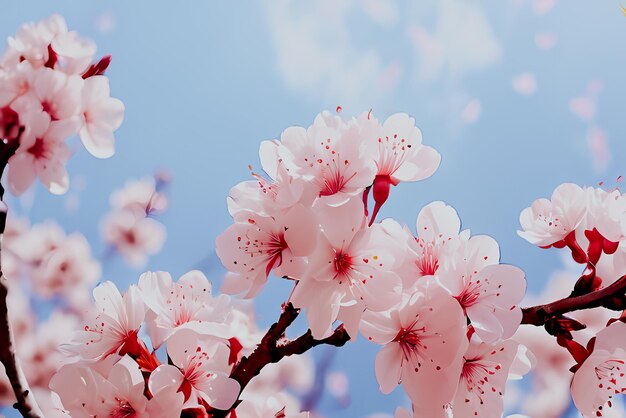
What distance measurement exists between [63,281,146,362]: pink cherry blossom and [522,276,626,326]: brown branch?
50 cm

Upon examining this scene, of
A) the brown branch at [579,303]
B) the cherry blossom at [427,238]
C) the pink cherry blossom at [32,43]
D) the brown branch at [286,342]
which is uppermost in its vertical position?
the pink cherry blossom at [32,43]

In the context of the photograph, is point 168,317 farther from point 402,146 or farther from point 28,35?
point 28,35

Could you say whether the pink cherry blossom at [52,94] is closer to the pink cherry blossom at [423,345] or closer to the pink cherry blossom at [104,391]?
the pink cherry blossom at [104,391]

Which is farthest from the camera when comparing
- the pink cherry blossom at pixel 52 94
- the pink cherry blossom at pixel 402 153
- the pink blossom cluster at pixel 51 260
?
the pink blossom cluster at pixel 51 260

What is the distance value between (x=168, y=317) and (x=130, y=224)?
167cm

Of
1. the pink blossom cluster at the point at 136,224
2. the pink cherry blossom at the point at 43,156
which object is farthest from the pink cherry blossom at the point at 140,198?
the pink cherry blossom at the point at 43,156

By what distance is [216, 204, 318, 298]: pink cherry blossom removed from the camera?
672 millimetres

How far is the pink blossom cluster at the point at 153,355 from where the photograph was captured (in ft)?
2.35

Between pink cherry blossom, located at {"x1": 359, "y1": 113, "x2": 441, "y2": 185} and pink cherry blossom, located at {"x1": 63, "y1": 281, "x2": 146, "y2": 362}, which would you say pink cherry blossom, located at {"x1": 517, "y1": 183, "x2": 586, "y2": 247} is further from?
pink cherry blossom, located at {"x1": 63, "y1": 281, "x2": 146, "y2": 362}

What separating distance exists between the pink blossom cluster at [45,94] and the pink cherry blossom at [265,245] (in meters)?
0.56

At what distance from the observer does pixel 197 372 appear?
0.75 metres

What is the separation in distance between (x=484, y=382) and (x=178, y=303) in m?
0.42

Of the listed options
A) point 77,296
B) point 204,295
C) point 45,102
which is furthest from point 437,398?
point 77,296

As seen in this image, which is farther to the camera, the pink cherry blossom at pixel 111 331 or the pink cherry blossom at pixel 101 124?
the pink cherry blossom at pixel 101 124
